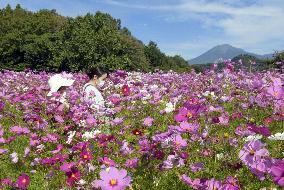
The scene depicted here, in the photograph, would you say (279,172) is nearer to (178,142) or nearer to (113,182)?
(113,182)

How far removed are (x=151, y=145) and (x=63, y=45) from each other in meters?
54.1

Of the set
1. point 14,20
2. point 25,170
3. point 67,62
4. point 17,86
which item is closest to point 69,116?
point 25,170

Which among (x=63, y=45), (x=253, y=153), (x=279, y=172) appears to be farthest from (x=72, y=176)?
(x=63, y=45)

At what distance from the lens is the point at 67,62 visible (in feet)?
180

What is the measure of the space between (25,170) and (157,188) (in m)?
2.63

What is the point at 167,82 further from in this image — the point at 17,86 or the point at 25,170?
the point at 25,170

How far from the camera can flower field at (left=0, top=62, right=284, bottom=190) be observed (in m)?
2.67

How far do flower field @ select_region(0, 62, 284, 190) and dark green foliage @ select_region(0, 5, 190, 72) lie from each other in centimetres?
4221

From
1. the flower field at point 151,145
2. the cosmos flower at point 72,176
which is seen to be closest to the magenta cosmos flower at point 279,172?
the flower field at point 151,145

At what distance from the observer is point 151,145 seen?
11.5 feet

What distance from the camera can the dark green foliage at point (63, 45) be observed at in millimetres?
53569

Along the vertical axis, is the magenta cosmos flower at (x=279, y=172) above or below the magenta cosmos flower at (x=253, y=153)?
above

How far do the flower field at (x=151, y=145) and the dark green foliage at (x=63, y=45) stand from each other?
42214mm

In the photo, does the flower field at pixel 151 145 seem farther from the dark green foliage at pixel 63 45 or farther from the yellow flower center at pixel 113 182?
the dark green foliage at pixel 63 45
